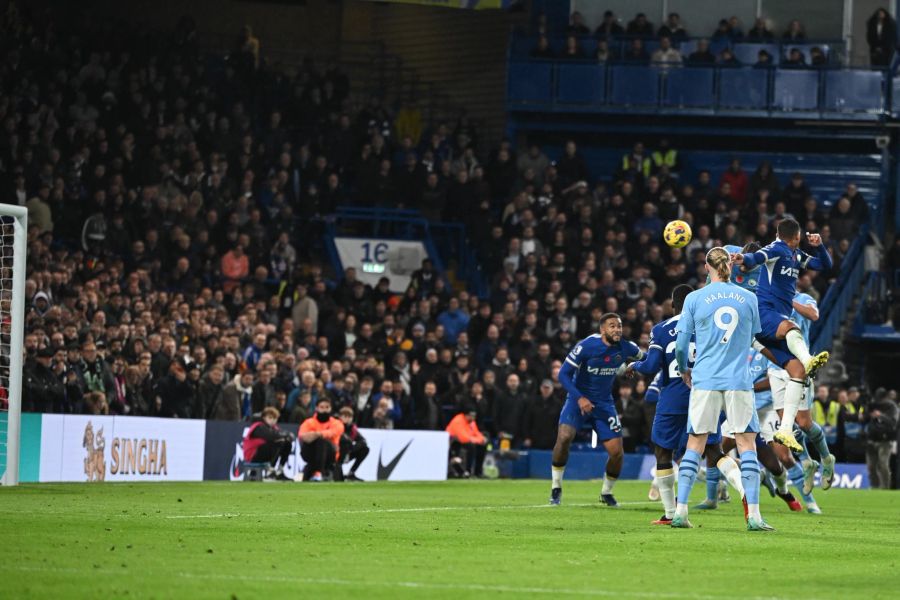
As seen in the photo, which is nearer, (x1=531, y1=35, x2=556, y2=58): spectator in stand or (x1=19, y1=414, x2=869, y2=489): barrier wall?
(x1=19, y1=414, x2=869, y2=489): barrier wall

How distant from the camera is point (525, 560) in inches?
426

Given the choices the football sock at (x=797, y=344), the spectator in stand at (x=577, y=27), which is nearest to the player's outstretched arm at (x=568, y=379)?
the football sock at (x=797, y=344)

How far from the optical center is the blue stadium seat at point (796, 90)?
39.4m

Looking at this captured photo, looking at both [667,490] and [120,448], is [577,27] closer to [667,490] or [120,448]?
[120,448]

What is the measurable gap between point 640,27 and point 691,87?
2393 millimetres

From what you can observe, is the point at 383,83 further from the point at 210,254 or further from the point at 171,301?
the point at 171,301

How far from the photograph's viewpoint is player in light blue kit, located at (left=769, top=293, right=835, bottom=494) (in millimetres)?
17797

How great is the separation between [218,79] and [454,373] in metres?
10.5

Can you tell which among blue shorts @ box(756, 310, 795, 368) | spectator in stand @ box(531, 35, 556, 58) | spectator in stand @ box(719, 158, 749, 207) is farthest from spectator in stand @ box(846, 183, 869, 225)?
blue shorts @ box(756, 310, 795, 368)

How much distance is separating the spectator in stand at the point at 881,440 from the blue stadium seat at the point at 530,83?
43.7 ft

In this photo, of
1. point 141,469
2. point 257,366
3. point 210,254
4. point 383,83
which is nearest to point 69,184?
point 210,254

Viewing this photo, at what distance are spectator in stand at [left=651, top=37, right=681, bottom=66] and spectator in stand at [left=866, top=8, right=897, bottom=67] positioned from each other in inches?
195

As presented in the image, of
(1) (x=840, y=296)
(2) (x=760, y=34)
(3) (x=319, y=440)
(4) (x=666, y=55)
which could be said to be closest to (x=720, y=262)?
(3) (x=319, y=440)

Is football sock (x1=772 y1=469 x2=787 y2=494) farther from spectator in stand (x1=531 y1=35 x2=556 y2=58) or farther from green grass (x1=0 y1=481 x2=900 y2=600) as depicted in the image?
spectator in stand (x1=531 y1=35 x2=556 y2=58)
